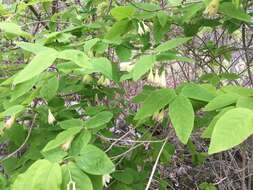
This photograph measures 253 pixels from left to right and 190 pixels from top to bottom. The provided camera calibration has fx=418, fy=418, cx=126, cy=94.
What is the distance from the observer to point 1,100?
1.44 metres

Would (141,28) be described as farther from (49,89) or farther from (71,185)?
(71,185)

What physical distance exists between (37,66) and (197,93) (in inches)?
16.5

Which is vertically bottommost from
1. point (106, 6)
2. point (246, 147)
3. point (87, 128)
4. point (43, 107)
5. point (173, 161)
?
point (173, 161)

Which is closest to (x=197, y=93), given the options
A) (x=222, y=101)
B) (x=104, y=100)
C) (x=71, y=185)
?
(x=222, y=101)

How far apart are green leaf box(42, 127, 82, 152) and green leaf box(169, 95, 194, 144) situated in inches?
10.4

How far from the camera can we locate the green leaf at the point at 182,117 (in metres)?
0.95

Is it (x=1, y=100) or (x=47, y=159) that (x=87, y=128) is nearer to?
(x=47, y=159)

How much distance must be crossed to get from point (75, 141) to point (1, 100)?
0.47 metres

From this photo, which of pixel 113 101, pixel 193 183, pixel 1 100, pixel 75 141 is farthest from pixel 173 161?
pixel 75 141

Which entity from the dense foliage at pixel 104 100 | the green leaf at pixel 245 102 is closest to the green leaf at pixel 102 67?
the dense foliage at pixel 104 100

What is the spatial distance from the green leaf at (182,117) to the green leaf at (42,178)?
28 cm

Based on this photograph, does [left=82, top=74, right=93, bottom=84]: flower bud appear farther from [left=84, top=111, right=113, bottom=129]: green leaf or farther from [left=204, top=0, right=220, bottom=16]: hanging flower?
[left=204, top=0, right=220, bottom=16]: hanging flower

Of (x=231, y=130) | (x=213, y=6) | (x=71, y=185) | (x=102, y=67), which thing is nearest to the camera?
(x=231, y=130)

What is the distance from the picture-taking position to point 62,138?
1065 mm
